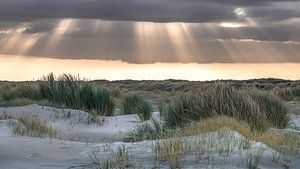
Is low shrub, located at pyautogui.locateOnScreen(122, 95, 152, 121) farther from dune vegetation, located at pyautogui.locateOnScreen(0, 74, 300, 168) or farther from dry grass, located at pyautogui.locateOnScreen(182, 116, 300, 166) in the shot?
dry grass, located at pyautogui.locateOnScreen(182, 116, 300, 166)

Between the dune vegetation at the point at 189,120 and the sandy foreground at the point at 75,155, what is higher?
the dune vegetation at the point at 189,120

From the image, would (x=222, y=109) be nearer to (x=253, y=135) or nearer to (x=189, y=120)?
(x=189, y=120)

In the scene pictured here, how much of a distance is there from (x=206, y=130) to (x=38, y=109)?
730cm

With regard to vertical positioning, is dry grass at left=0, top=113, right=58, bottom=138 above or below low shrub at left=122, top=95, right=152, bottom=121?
below

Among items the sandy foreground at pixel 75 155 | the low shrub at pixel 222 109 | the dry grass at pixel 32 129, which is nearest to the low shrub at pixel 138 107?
the low shrub at pixel 222 109

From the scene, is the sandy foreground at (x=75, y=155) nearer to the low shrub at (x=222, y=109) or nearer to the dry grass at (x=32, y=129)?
the dry grass at (x=32, y=129)

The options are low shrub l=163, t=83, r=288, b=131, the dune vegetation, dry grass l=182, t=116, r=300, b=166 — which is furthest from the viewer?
low shrub l=163, t=83, r=288, b=131

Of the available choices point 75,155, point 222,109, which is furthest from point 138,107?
point 75,155

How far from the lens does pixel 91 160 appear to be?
25.8 feet

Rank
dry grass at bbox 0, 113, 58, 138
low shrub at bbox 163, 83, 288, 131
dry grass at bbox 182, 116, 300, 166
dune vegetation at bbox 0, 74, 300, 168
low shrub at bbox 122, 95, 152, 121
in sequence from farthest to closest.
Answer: low shrub at bbox 122, 95, 152, 121
low shrub at bbox 163, 83, 288, 131
dry grass at bbox 0, 113, 58, 138
dry grass at bbox 182, 116, 300, 166
dune vegetation at bbox 0, 74, 300, 168

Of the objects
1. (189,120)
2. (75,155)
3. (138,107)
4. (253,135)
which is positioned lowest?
(75,155)

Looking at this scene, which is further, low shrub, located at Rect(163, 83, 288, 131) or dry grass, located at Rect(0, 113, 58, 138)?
low shrub, located at Rect(163, 83, 288, 131)

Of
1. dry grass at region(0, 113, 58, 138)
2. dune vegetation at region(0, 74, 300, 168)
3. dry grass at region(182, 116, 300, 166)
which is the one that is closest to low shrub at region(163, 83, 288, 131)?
dune vegetation at region(0, 74, 300, 168)

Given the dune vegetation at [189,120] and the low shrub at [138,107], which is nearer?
the dune vegetation at [189,120]
